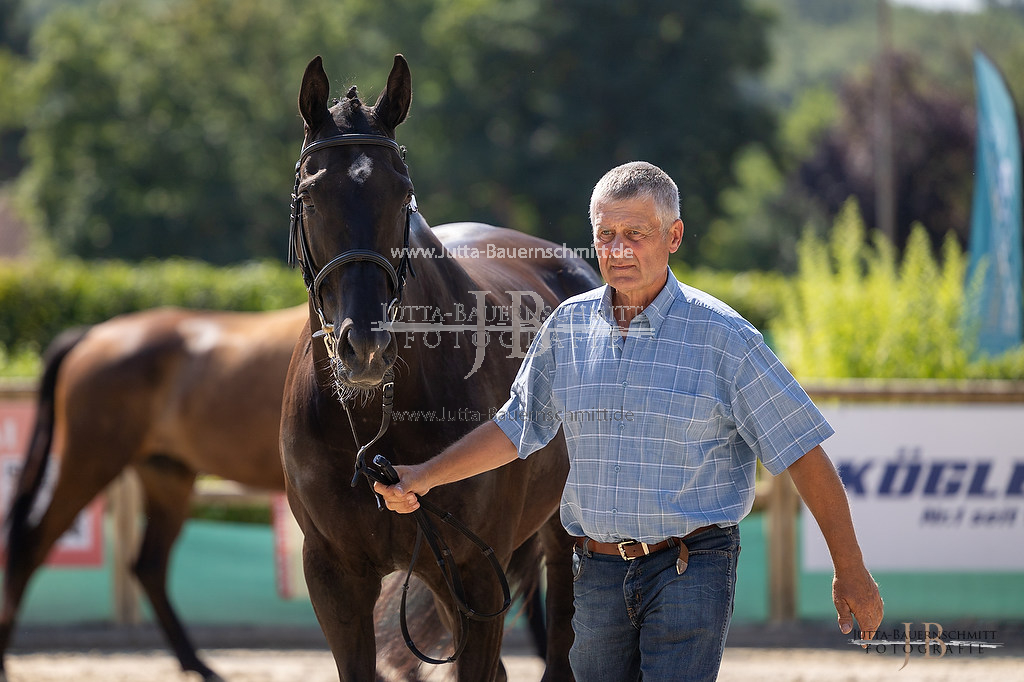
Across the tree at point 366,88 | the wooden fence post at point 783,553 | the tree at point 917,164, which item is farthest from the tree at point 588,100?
the wooden fence post at point 783,553

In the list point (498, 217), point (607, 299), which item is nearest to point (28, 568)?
point (607, 299)

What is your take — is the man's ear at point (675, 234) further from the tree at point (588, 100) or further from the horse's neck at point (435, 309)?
the tree at point (588, 100)

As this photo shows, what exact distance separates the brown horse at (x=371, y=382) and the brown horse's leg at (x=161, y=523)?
303cm

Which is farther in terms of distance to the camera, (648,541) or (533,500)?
(533,500)

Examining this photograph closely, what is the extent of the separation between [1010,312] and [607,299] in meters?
5.91

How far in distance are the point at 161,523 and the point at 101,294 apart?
9.39 meters

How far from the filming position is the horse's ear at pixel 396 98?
9.01 ft

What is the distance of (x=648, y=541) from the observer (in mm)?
2246

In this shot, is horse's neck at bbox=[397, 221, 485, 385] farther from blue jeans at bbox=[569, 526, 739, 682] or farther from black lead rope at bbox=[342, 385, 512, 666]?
blue jeans at bbox=[569, 526, 739, 682]

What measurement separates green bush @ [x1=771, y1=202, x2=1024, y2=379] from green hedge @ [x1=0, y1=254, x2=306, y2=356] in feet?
24.9

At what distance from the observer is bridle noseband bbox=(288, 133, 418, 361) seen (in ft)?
7.93

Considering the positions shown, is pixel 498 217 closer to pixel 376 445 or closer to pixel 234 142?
pixel 234 142

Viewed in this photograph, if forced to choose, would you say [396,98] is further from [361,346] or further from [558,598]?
[558,598]

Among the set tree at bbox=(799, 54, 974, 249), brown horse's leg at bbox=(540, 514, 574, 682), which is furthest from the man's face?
tree at bbox=(799, 54, 974, 249)
